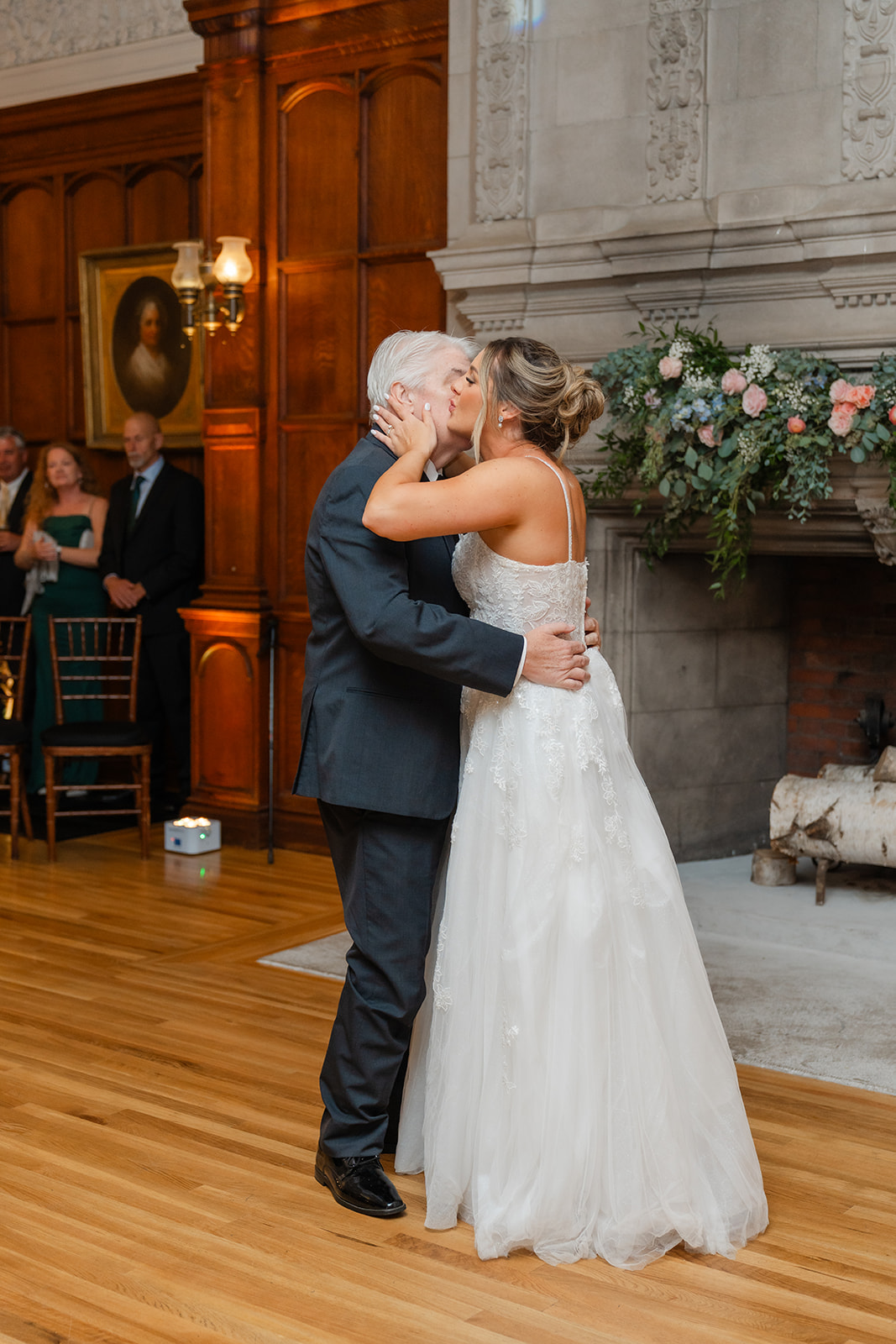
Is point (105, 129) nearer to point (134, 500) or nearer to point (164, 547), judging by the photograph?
point (134, 500)

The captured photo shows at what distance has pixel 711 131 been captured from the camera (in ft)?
16.3

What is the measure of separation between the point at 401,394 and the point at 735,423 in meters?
2.13

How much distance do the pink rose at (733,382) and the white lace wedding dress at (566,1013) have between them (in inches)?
77.0

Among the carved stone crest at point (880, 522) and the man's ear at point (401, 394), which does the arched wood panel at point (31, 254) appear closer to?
the carved stone crest at point (880, 522)

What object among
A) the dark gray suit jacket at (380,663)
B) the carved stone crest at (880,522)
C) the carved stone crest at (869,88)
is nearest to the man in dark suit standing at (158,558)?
the carved stone crest at (880,522)

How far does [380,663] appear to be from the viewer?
286 cm

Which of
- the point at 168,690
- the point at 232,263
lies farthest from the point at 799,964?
the point at 232,263

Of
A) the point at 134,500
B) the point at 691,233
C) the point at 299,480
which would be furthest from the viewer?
the point at 134,500

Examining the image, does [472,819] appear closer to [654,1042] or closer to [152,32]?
[654,1042]

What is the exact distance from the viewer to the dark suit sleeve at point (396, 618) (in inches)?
107

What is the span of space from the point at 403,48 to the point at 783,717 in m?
3.20

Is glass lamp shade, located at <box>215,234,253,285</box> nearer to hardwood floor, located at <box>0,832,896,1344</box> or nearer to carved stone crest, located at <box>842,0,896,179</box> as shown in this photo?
carved stone crest, located at <box>842,0,896,179</box>

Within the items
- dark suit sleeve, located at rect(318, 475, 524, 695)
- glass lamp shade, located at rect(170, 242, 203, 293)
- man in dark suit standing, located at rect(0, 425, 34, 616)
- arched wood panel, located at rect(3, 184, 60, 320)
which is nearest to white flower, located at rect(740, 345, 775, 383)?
dark suit sleeve, located at rect(318, 475, 524, 695)

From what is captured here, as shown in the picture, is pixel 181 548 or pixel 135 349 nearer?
pixel 181 548
